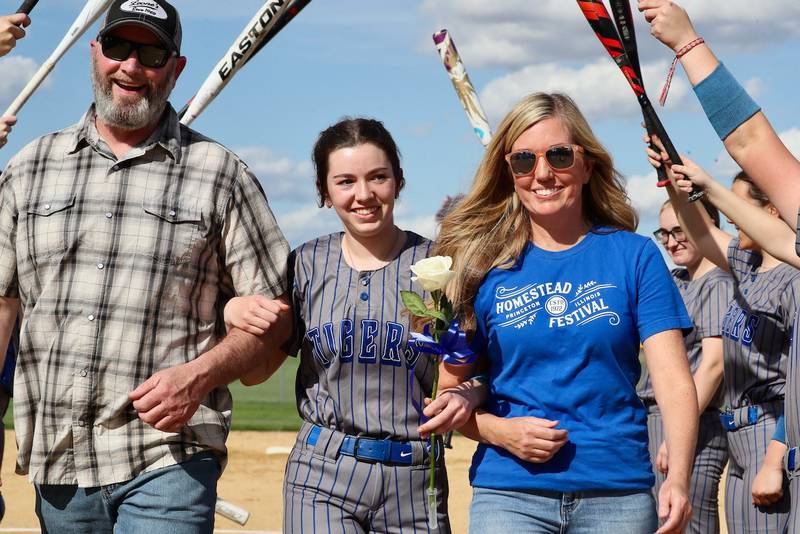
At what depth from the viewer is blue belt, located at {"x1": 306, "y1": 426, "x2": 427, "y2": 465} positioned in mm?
4332

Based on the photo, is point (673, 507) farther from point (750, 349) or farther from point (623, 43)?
point (750, 349)

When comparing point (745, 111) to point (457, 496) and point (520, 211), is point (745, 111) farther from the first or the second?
point (457, 496)

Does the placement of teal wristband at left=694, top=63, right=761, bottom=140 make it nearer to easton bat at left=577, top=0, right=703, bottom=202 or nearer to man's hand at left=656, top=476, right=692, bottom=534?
man's hand at left=656, top=476, right=692, bottom=534

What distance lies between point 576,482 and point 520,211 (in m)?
1.03

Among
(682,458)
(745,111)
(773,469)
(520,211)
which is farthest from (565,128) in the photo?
(773,469)

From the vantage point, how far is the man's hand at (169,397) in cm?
384

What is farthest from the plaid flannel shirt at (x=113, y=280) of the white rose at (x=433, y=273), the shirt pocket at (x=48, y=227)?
the white rose at (x=433, y=273)

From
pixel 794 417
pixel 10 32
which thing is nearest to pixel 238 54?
pixel 10 32

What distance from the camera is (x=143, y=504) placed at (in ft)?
13.0

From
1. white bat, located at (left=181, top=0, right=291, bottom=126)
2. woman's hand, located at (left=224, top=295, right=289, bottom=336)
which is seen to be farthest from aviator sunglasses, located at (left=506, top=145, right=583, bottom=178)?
white bat, located at (left=181, top=0, right=291, bottom=126)

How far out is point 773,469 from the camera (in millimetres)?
5402

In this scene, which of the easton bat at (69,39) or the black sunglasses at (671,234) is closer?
the easton bat at (69,39)

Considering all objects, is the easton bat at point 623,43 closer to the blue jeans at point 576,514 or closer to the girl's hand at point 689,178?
the girl's hand at point 689,178

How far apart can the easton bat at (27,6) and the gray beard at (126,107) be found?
4.44 ft
